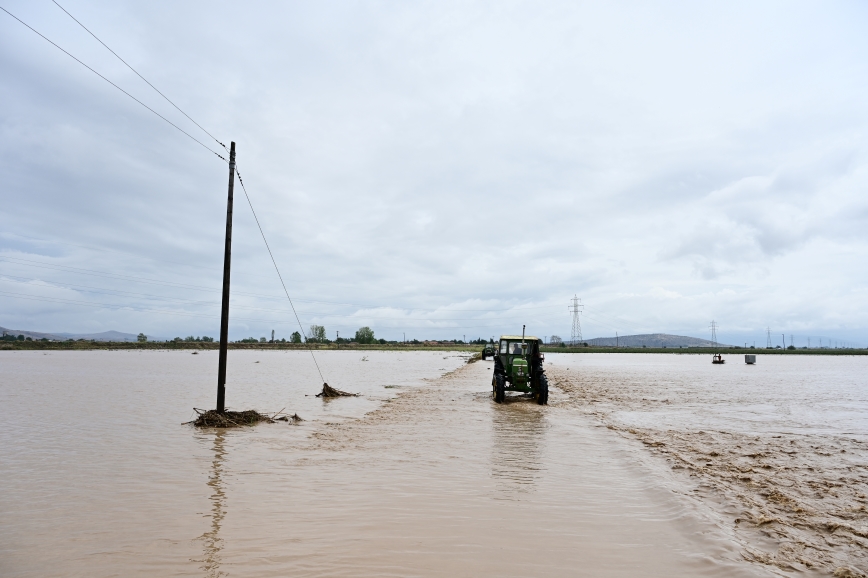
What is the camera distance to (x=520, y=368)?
1945 centimetres

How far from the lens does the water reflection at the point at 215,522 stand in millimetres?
4616

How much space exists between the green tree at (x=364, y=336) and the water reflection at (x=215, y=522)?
153 meters

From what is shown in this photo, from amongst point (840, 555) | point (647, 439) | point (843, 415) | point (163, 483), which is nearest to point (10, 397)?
point (163, 483)

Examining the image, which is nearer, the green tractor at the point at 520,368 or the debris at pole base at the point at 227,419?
the debris at pole base at the point at 227,419

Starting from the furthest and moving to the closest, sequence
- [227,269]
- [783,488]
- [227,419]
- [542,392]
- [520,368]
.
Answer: [520,368] → [542,392] → [227,269] → [227,419] → [783,488]

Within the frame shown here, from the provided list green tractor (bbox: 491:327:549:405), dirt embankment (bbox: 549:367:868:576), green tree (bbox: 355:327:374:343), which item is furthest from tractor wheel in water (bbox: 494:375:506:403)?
green tree (bbox: 355:327:374:343)

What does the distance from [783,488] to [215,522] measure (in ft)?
25.3

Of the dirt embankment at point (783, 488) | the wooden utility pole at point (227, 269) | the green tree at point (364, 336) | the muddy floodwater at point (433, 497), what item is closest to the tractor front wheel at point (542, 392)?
the muddy floodwater at point (433, 497)

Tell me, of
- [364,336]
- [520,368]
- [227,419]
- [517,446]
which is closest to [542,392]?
[520,368]

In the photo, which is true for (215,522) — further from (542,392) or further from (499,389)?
(542,392)

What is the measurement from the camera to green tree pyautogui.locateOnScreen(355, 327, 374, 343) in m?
162

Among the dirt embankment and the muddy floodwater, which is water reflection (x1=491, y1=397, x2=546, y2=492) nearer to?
the muddy floodwater

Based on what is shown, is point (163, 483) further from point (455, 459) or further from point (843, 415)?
point (843, 415)

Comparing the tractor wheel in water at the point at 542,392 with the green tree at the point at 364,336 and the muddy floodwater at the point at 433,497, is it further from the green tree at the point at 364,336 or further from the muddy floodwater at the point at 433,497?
the green tree at the point at 364,336
